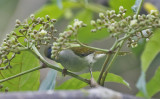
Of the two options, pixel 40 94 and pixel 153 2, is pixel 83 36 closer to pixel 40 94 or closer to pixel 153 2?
pixel 153 2

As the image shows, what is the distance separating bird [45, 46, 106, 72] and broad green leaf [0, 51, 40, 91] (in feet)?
0.58

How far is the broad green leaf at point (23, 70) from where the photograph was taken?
62.5 inches

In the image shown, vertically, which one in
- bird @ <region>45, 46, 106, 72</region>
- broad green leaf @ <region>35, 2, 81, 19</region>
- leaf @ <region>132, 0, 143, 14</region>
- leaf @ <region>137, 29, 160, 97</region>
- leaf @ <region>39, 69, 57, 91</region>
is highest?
broad green leaf @ <region>35, 2, 81, 19</region>

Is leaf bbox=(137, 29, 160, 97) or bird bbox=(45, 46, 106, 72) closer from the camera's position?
leaf bbox=(137, 29, 160, 97)

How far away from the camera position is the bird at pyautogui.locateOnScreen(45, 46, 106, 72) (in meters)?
1.68

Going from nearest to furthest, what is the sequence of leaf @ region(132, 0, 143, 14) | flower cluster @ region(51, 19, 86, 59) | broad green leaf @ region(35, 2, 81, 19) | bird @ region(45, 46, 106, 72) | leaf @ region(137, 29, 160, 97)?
leaf @ region(137, 29, 160, 97)
flower cluster @ region(51, 19, 86, 59)
leaf @ region(132, 0, 143, 14)
bird @ region(45, 46, 106, 72)
broad green leaf @ region(35, 2, 81, 19)

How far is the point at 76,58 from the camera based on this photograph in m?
1.80

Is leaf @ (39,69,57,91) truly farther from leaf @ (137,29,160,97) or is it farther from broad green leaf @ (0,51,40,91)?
leaf @ (137,29,160,97)

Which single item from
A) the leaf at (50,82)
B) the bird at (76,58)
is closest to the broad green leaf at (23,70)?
the leaf at (50,82)

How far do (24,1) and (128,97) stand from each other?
3.69 metres

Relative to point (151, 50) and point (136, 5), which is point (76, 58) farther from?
point (151, 50)

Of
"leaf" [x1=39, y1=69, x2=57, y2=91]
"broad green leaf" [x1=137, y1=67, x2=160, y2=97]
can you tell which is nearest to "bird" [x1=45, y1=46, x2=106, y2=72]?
"leaf" [x1=39, y1=69, x2=57, y2=91]

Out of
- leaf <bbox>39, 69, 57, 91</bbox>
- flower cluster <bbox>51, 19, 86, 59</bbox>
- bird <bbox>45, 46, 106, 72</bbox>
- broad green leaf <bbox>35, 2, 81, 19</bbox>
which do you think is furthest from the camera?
broad green leaf <bbox>35, 2, 81, 19</bbox>

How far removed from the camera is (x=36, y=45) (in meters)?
1.37
